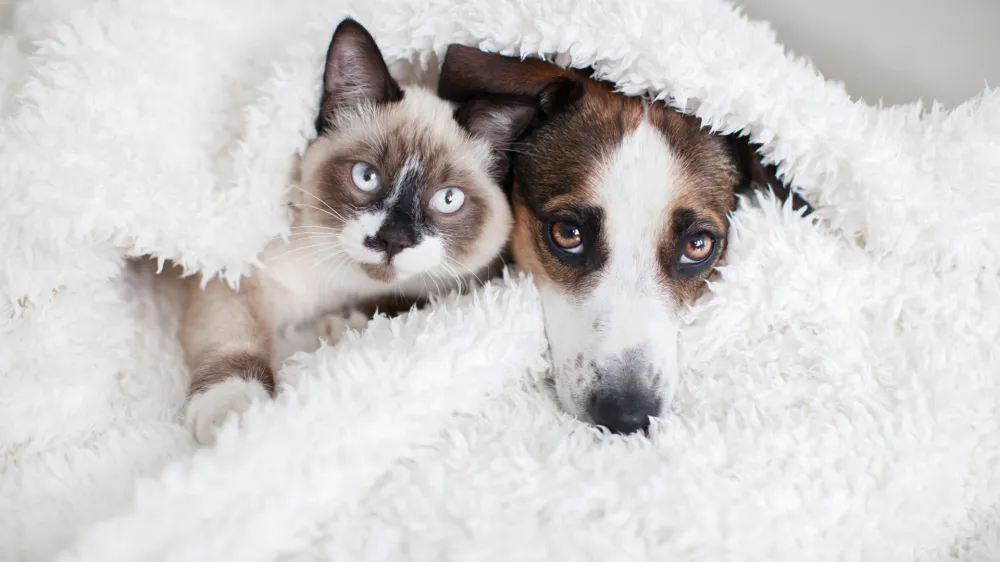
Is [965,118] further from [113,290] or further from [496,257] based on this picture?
[113,290]

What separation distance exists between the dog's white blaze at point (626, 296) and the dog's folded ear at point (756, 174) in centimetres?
20

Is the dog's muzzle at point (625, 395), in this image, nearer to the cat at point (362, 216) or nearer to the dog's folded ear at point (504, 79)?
the cat at point (362, 216)

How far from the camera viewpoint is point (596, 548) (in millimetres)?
919

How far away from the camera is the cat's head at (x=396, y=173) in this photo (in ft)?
4.14

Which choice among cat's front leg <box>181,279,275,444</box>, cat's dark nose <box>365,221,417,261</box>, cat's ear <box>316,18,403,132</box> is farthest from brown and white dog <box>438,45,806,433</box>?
cat's front leg <box>181,279,275,444</box>

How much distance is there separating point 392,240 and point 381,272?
0.09m

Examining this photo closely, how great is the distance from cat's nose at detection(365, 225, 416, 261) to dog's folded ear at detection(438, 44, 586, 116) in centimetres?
33

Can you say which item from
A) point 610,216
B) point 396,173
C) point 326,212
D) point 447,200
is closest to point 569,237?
point 610,216

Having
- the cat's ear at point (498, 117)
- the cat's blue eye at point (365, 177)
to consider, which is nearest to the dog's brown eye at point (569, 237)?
the cat's ear at point (498, 117)

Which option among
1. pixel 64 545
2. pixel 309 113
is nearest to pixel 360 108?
pixel 309 113

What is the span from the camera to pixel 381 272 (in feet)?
4.25

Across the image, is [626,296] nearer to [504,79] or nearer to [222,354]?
[504,79]

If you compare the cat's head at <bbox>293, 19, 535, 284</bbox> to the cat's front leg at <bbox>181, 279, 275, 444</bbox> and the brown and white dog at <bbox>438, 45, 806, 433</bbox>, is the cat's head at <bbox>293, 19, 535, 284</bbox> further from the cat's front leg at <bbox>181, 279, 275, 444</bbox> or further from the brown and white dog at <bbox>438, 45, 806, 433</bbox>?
the cat's front leg at <bbox>181, 279, 275, 444</bbox>

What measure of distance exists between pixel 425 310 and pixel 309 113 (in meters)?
0.44
